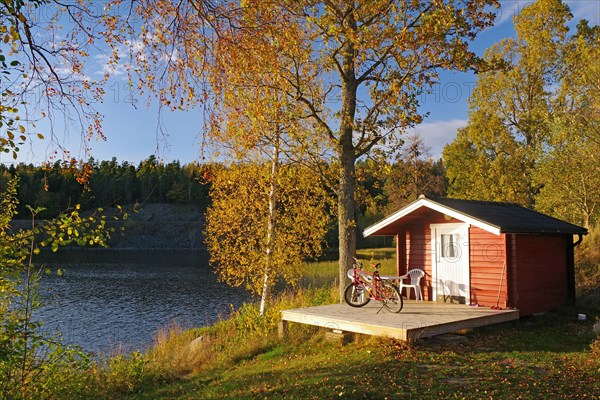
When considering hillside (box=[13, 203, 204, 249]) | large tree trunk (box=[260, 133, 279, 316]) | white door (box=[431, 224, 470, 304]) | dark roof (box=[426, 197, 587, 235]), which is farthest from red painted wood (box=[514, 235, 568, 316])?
hillside (box=[13, 203, 204, 249])

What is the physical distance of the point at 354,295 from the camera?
12422 millimetres

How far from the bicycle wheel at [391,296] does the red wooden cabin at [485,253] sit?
2334 mm

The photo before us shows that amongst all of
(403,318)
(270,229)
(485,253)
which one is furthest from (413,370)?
(270,229)

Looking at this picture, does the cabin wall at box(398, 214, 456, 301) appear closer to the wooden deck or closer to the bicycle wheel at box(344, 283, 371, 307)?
the wooden deck

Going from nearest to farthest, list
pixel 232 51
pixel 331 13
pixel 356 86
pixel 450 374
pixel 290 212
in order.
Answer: pixel 232 51 → pixel 450 374 → pixel 331 13 → pixel 356 86 → pixel 290 212

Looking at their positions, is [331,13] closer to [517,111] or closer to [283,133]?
[283,133]

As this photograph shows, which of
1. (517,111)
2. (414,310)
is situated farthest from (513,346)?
(517,111)

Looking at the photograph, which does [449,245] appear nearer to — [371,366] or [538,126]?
[371,366]

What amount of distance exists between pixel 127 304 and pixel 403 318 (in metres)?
17.1

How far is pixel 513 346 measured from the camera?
9820 mm

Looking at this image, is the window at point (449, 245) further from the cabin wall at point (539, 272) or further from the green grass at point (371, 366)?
the green grass at point (371, 366)

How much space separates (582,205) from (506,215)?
34.9 ft

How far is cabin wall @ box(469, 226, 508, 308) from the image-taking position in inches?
482

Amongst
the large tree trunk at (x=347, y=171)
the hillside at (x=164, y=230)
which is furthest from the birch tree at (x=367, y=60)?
the hillside at (x=164, y=230)
